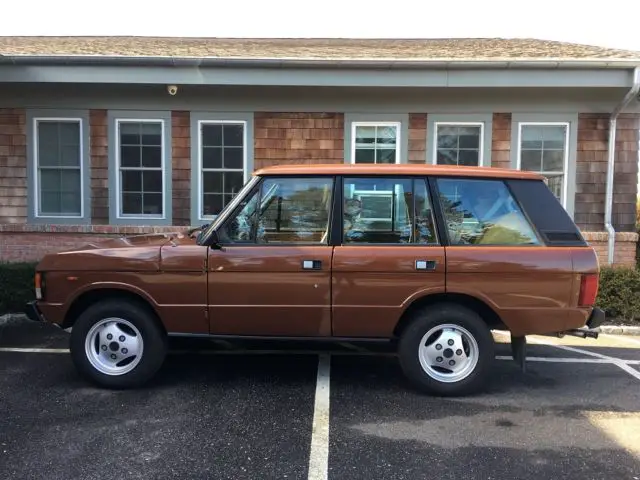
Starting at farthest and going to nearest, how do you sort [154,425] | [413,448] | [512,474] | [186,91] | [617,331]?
[186,91], [617,331], [154,425], [413,448], [512,474]

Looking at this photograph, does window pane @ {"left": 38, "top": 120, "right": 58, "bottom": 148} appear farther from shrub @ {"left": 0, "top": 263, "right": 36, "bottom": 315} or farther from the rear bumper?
the rear bumper

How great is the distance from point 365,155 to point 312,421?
219 inches

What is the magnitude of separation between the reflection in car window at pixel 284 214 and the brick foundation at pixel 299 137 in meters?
4.22

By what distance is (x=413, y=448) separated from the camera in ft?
11.3

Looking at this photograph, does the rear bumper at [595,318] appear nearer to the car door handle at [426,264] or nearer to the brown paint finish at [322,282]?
the brown paint finish at [322,282]

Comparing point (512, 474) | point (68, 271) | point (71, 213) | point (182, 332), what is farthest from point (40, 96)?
point (512, 474)

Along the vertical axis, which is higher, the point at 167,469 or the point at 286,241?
the point at 286,241

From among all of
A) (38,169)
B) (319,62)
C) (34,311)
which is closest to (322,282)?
(34,311)

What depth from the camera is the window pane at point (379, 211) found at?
171 inches

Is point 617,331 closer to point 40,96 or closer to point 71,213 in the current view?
point 71,213

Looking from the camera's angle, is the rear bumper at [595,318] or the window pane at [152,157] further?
the window pane at [152,157]

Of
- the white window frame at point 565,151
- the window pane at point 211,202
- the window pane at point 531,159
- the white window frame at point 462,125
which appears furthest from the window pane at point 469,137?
the window pane at point 211,202

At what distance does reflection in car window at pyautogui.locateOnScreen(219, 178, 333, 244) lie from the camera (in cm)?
435

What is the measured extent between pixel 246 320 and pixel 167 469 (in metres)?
1.41
